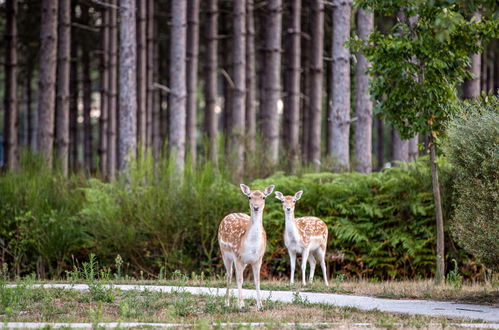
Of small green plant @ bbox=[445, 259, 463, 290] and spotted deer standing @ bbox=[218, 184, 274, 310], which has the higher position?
spotted deer standing @ bbox=[218, 184, 274, 310]

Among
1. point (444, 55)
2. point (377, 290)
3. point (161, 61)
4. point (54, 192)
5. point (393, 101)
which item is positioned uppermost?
point (161, 61)

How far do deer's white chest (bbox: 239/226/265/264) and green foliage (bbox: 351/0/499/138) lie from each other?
14.2 feet

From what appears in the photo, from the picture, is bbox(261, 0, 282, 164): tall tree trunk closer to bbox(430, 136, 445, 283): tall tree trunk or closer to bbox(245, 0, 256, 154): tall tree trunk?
bbox(245, 0, 256, 154): tall tree trunk

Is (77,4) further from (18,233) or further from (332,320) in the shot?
(332,320)

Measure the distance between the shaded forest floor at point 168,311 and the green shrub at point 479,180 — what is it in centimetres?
197

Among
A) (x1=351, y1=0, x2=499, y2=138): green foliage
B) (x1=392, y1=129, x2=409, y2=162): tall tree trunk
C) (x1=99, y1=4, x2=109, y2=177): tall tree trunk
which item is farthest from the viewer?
(x1=99, y1=4, x2=109, y2=177): tall tree trunk

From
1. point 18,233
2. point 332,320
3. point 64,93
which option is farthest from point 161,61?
point 332,320

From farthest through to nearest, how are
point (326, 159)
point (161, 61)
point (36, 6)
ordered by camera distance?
point (161, 61)
point (36, 6)
point (326, 159)

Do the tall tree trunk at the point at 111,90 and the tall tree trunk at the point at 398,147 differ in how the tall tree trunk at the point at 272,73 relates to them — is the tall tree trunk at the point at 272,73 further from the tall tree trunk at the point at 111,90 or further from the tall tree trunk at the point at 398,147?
the tall tree trunk at the point at 111,90

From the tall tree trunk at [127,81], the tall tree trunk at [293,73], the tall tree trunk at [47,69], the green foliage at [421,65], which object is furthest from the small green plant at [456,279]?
the tall tree trunk at [47,69]

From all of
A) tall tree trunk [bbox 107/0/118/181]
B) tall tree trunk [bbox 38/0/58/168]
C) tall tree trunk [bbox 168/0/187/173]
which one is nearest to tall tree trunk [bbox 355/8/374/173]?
tall tree trunk [bbox 168/0/187/173]

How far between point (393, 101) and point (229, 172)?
5398mm

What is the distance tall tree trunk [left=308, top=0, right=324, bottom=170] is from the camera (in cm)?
2497

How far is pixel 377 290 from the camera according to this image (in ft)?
37.7
